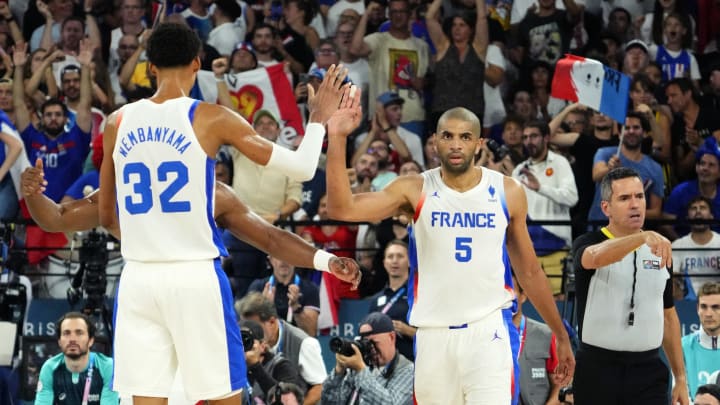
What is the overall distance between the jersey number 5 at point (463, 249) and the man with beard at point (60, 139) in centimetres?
724

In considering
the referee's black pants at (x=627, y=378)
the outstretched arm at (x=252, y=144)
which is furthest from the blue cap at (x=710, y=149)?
the outstretched arm at (x=252, y=144)

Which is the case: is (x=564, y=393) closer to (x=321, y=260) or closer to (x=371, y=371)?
(x=371, y=371)

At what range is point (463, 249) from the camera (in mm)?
7316

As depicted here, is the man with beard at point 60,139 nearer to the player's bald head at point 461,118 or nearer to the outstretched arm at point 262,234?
the outstretched arm at point 262,234

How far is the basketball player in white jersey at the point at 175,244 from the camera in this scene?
20.7 feet

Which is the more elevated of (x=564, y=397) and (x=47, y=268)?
(x=47, y=268)

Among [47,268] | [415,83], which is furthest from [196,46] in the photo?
[415,83]

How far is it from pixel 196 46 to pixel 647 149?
7836mm

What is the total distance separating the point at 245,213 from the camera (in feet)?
23.2

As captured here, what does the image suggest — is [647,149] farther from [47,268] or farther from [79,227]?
[79,227]

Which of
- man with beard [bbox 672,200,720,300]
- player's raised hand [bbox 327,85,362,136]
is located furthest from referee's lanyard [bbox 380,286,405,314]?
player's raised hand [bbox 327,85,362,136]

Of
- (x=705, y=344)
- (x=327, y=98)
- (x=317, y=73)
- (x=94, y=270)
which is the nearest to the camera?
(x=327, y=98)

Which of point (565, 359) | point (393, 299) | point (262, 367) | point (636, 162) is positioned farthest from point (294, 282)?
point (565, 359)

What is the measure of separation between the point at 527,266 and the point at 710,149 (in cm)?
611
